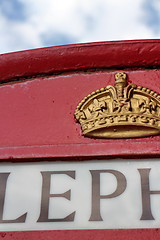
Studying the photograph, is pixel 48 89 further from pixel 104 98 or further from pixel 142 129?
pixel 142 129

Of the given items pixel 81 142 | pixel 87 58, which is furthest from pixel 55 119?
pixel 87 58

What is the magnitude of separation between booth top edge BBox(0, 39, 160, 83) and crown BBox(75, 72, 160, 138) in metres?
0.09

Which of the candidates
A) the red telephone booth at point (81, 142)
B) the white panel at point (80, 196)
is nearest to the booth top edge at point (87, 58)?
the red telephone booth at point (81, 142)

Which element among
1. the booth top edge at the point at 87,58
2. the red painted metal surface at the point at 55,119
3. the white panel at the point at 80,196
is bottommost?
the white panel at the point at 80,196

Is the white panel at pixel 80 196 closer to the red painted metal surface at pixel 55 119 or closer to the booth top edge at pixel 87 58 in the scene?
the red painted metal surface at pixel 55 119

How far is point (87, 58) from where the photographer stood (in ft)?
4.81

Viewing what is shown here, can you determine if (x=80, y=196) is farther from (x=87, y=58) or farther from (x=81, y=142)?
(x=87, y=58)

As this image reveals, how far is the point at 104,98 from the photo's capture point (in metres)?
Result: 1.39

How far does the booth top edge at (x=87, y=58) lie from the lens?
57.3 inches

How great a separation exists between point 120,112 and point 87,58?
0.25 meters

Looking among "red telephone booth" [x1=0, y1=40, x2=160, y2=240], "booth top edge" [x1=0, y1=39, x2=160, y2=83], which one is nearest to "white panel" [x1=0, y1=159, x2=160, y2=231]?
"red telephone booth" [x1=0, y1=40, x2=160, y2=240]

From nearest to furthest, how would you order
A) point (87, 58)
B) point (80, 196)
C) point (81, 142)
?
point (80, 196) → point (81, 142) → point (87, 58)

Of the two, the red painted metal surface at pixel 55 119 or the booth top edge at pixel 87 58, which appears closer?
the red painted metal surface at pixel 55 119

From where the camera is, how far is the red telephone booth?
3.97 ft
